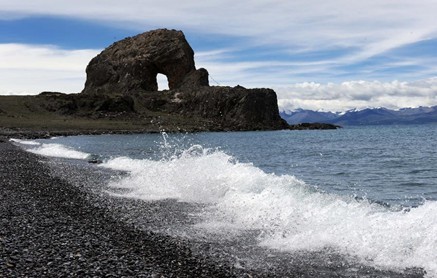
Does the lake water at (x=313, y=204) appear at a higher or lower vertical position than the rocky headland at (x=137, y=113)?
lower

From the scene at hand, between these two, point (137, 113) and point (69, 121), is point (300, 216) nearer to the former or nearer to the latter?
point (69, 121)

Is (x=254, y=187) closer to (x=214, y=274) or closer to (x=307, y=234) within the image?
(x=307, y=234)

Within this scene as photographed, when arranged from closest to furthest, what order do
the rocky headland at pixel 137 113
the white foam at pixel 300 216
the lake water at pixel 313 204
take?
the white foam at pixel 300 216, the lake water at pixel 313 204, the rocky headland at pixel 137 113

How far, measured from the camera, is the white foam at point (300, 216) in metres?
13.8

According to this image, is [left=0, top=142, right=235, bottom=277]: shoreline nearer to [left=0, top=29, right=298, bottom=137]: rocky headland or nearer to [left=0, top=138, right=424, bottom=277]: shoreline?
[left=0, top=138, right=424, bottom=277]: shoreline

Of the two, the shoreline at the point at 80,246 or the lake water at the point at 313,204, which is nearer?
the shoreline at the point at 80,246

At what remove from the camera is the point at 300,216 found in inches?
723

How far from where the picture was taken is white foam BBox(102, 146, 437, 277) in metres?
13.8

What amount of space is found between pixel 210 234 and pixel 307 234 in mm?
3270

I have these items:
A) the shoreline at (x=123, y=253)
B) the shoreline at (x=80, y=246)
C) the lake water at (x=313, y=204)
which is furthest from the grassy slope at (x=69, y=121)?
the shoreline at (x=123, y=253)

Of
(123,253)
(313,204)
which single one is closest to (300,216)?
(313,204)

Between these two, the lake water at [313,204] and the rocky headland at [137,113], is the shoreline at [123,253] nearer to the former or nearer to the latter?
the lake water at [313,204]

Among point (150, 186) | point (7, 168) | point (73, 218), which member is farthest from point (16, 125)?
point (73, 218)

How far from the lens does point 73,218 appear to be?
1769cm
